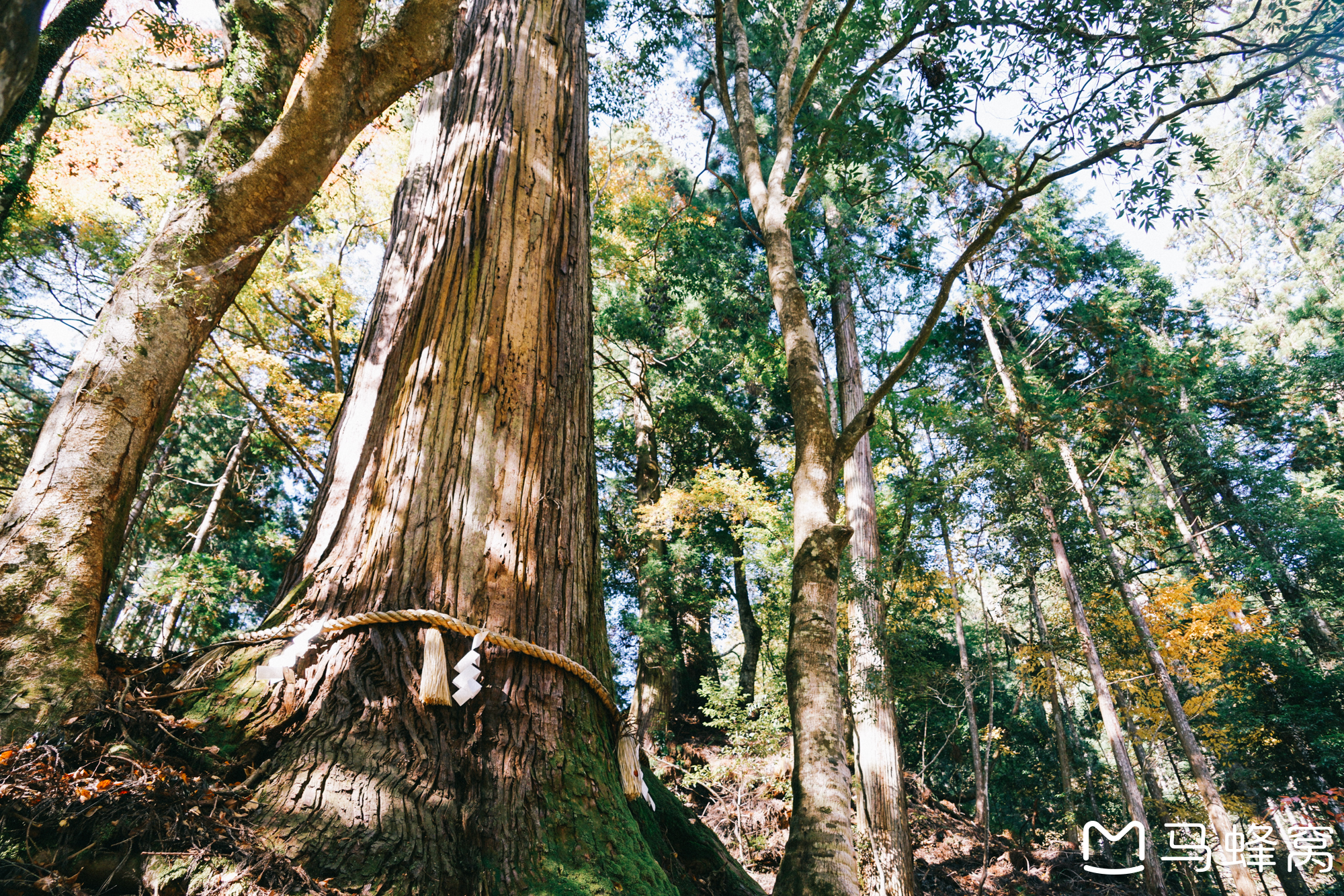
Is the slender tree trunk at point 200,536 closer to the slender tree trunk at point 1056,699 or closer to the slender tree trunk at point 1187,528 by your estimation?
the slender tree trunk at point 1056,699

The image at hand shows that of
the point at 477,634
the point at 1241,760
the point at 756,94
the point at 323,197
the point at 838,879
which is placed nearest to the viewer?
the point at 477,634

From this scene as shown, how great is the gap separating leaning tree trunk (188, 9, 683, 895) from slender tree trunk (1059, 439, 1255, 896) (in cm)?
1322

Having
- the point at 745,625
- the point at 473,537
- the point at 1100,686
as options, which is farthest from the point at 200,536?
the point at 1100,686

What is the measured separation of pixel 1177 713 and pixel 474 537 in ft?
49.6

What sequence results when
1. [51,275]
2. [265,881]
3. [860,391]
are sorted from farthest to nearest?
[860,391]
[51,275]
[265,881]

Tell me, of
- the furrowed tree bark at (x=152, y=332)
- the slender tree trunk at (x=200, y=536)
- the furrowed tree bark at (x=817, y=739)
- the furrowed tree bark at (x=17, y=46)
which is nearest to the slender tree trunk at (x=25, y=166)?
the slender tree trunk at (x=200, y=536)

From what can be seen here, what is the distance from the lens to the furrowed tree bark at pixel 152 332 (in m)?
1.33

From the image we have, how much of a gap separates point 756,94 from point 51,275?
13161 mm

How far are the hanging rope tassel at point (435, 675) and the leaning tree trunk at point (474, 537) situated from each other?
5 cm

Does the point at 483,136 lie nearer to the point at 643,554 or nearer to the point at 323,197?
the point at 323,197

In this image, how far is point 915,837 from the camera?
38.6 feet

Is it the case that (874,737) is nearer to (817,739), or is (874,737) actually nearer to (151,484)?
(817,739)

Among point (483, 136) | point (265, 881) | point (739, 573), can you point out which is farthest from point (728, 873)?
point (739, 573)

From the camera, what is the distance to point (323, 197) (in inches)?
293
